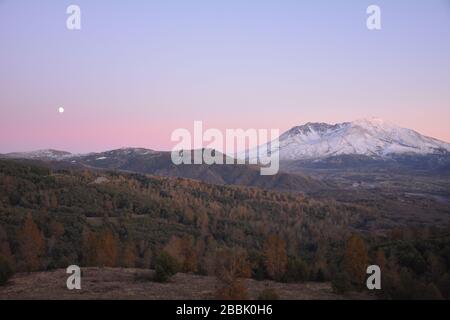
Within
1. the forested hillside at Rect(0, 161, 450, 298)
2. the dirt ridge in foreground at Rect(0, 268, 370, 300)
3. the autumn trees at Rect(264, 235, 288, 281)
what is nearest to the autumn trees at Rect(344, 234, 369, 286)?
the forested hillside at Rect(0, 161, 450, 298)

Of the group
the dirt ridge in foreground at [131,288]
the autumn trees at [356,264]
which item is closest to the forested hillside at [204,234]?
the autumn trees at [356,264]

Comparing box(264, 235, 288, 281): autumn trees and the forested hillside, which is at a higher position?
box(264, 235, 288, 281): autumn trees

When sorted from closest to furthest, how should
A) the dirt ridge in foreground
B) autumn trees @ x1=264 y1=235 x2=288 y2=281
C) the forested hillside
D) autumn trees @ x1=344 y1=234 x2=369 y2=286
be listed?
the dirt ridge in foreground → autumn trees @ x1=344 y1=234 x2=369 y2=286 → autumn trees @ x1=264 y1=235 x2=288 y2=281 → the forested hillside

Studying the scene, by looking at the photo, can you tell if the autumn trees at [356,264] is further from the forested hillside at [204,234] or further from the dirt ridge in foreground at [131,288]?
the dirt ridge in foreground at [131,288]

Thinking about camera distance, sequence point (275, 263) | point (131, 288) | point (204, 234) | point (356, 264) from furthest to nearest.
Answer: point (204, 234)
point (275, 263)
point (356, 264)
point (131, 288)

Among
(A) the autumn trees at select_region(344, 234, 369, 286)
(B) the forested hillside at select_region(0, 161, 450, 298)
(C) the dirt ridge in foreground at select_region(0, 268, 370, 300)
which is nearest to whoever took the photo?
(C) the dirt ridge in foreground at select_region(0, 268, 370, 300)

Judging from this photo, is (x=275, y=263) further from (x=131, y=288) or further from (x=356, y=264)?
(x=131, y=288)

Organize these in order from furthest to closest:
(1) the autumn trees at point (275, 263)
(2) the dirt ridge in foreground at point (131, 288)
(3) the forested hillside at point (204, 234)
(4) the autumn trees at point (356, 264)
→ (3) the forested hillside at point (204, 234) < (1) the autumn trees at point (275, 263) < (4) the autumn trees at point (356, 264) < (2) the dirt ridge in foreground at point (131, 288)

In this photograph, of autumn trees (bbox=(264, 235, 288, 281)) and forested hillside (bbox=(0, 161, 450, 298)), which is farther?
forested hillside (bbox=(0, 161, 450, 298))

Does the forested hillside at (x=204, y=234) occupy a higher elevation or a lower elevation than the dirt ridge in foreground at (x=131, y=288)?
lower

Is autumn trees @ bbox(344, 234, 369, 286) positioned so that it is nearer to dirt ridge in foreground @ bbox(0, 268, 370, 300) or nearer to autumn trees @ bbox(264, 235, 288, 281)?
dirt ridge in foreground @ bbox(0, 268, 370, 300)

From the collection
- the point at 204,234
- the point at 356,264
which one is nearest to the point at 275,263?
the point at 356,264
